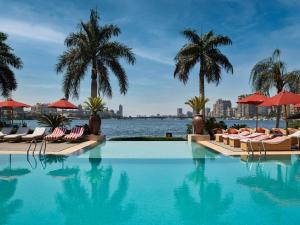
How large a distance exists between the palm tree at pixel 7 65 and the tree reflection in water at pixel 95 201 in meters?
20.3

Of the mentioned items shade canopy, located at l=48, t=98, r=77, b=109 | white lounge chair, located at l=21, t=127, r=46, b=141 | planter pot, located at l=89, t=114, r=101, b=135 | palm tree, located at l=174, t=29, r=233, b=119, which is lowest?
white lounge chair, located at l=21, t=127, r=46, b=141

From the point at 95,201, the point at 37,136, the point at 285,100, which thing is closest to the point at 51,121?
the point at 37,136

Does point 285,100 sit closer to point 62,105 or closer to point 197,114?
point 197,114

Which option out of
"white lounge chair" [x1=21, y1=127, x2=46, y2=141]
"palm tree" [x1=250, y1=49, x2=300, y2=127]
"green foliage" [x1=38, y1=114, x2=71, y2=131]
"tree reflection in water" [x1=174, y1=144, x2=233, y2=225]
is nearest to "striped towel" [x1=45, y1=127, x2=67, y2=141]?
"white lounge chair" [x1=21, y1=127, x2=46, y2=141]

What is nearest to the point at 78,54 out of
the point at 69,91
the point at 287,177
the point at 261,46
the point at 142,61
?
the point at 69,91

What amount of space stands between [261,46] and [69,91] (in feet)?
42.4

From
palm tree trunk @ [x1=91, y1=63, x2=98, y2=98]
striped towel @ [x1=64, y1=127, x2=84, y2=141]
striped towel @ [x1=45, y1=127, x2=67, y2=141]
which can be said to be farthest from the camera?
palm tree trunk @ [x1=91, y1=63, x2=98, y2=98]

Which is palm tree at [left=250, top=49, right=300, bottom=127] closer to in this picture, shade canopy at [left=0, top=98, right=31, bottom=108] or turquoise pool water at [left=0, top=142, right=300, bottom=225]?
turquoise pool water at [left=0, top=142, right=300, bottom=225]

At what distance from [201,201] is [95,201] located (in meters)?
2.20

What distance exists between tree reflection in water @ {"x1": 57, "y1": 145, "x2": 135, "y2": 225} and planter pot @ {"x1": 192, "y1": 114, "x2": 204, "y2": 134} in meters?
12.6

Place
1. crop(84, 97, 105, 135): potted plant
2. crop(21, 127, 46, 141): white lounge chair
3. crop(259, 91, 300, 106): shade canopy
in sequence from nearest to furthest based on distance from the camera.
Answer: crop(259, 91, 300, 106): shade canopy, crop(21, 127, 46, 141): white lounge chair, crop(84, 97, 105, 135): potted plant

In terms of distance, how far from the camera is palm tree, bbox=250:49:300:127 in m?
26.8

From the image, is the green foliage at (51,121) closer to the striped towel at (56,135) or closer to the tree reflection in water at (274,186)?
the striped towel at (56,135)

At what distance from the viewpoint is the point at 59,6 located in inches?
639
